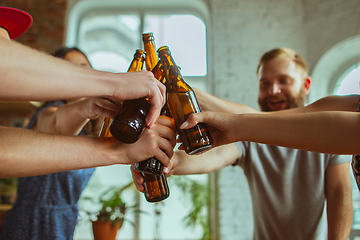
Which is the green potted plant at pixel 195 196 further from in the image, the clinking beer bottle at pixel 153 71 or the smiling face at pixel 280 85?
the clinking beer bottle at pixel 153 71

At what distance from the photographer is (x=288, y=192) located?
1.08 meters

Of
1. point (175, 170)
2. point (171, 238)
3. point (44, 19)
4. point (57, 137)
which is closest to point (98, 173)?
point (171, 238)

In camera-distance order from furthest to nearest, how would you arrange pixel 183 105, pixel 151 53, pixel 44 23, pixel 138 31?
pixel 138 31
pixel 44 23
pixel 151 53
pixel 183 105

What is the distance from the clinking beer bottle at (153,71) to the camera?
2.30ft

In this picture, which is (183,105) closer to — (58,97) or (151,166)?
(151,166)

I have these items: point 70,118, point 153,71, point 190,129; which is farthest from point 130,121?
point 70,118

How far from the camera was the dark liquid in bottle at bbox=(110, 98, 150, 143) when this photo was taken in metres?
0.61

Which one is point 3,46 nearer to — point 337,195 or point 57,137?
point 57,137

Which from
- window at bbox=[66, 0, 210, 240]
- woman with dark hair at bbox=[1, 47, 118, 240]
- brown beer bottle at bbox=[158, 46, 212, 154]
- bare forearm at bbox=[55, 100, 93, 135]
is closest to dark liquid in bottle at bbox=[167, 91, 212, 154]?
brown beer bottle at bbox=[158, 46, 212, 154]

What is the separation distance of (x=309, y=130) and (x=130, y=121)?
0.41 metres

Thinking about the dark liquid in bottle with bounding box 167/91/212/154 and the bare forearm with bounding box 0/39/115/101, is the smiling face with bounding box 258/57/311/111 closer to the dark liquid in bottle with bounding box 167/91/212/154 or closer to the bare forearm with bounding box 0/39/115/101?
the dark liquid in bottle with bounding box 167/91/212/154

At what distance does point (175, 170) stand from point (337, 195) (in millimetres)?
624

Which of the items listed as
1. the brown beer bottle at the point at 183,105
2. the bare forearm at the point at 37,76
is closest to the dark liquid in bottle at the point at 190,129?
the brown beer bottle at the point at 183,105

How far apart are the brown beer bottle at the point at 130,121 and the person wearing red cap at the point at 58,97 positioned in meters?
0.03
